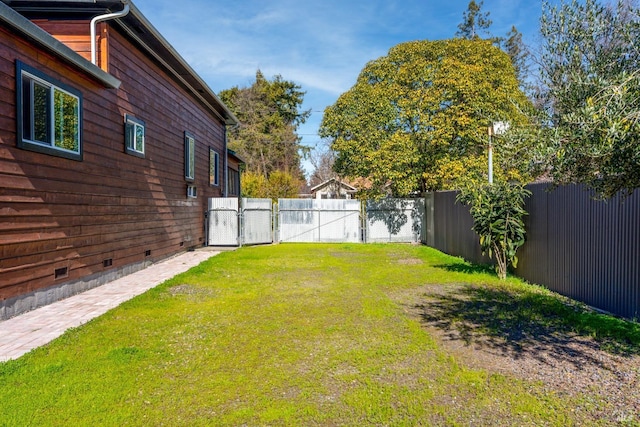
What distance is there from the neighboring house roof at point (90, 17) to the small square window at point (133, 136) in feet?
3.80

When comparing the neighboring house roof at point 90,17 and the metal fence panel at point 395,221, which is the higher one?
the neighboring house roof at point 90,17

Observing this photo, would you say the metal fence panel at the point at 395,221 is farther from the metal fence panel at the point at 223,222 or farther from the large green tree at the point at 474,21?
the large green tree at the point at 474,21

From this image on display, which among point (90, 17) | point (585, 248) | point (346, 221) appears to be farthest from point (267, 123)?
point (585, 248)

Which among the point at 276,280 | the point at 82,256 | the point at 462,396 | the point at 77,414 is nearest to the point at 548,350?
the point at 462,396

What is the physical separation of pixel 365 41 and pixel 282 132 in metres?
16.2

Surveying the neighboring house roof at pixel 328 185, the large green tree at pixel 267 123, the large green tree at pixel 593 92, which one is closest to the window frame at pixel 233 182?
the neighboring house roof at pixel 328 185

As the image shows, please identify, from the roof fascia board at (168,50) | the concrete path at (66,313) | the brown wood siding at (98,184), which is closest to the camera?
the concrete path at (66,313)

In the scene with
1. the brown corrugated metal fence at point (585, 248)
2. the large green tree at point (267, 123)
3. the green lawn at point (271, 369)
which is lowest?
the green lawn at point (271, 369)

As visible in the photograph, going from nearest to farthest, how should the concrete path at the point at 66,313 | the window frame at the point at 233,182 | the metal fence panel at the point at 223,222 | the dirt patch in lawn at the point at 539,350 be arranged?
the dirt patch in lawn at the point at 539,350 → the concrete path at the point at 66,313 → the metal fence panel at the point at 223,222 → the window frame at the point at 233,182

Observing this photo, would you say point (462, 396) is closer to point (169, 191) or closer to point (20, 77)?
point (20, 77)

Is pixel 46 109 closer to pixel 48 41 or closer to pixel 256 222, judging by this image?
pixel 48 41

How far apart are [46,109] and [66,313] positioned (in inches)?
115

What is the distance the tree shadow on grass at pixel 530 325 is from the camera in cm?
375

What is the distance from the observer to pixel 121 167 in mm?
7562
